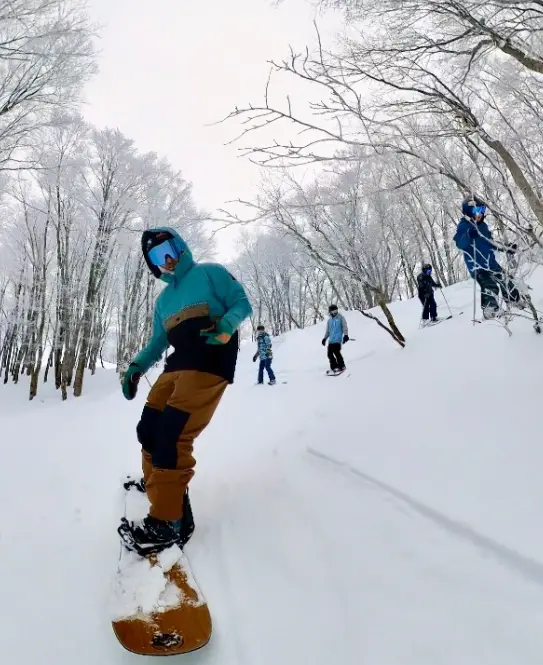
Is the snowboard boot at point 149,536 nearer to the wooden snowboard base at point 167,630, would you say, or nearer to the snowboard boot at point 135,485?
the wooden snowboard base at point 167,630

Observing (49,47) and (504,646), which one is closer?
(504,646)

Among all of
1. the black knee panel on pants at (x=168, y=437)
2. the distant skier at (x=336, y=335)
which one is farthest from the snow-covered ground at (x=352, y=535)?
the distant skier at (x=336, y=335)

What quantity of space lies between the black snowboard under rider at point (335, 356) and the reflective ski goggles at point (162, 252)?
6435 mm

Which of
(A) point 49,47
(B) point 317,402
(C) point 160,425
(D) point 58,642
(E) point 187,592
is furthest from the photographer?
(A) point 49,47

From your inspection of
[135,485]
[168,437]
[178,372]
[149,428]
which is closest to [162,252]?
[178,372]

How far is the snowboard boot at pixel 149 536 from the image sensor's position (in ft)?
5.30

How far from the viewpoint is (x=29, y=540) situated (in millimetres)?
1956

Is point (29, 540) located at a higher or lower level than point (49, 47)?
lower

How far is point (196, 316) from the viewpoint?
222 cm

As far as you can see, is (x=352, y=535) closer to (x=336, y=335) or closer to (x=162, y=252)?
(x=162, y=252)

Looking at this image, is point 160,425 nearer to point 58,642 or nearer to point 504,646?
point 58,642

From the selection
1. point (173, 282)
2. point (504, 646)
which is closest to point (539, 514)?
point (504, 646)

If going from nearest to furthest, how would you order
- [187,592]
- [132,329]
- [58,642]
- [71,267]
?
[58,642] → [187,592] → [71,267] → [132,329]

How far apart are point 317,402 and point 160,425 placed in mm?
2288
